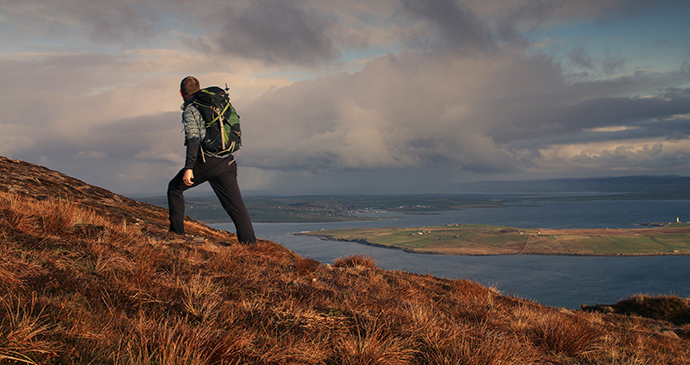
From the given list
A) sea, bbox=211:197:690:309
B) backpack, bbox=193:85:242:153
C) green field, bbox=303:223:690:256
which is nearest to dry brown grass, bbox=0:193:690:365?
backpack, bbox=193:85:242:153

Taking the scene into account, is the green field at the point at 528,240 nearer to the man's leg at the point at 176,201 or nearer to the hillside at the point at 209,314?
the man's leg at the point at 176,201

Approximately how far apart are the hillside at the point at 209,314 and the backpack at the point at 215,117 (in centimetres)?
164

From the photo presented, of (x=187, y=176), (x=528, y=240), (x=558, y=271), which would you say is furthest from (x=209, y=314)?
(x=528, y=240)

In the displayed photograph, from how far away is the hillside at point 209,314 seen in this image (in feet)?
6.36

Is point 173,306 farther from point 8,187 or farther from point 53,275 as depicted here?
point 8,187

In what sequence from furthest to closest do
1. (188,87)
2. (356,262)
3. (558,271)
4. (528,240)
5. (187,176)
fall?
(528,240) → (558,271) → (356,262) → (188,87) → (187,176)

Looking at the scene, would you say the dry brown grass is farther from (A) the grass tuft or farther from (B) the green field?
(B) the green field

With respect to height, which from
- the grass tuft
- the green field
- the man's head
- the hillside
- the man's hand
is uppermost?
the man's head

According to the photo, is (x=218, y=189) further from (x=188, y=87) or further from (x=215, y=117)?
(x=188, y=87)

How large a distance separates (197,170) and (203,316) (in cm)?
379

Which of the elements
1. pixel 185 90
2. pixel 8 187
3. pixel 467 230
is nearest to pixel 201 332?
pixel 185 90

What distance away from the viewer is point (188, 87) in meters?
5.92

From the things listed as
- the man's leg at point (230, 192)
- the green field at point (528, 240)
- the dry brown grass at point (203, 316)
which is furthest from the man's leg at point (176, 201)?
the green field at point (528, 240)

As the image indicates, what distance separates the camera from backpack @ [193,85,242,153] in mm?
5723
